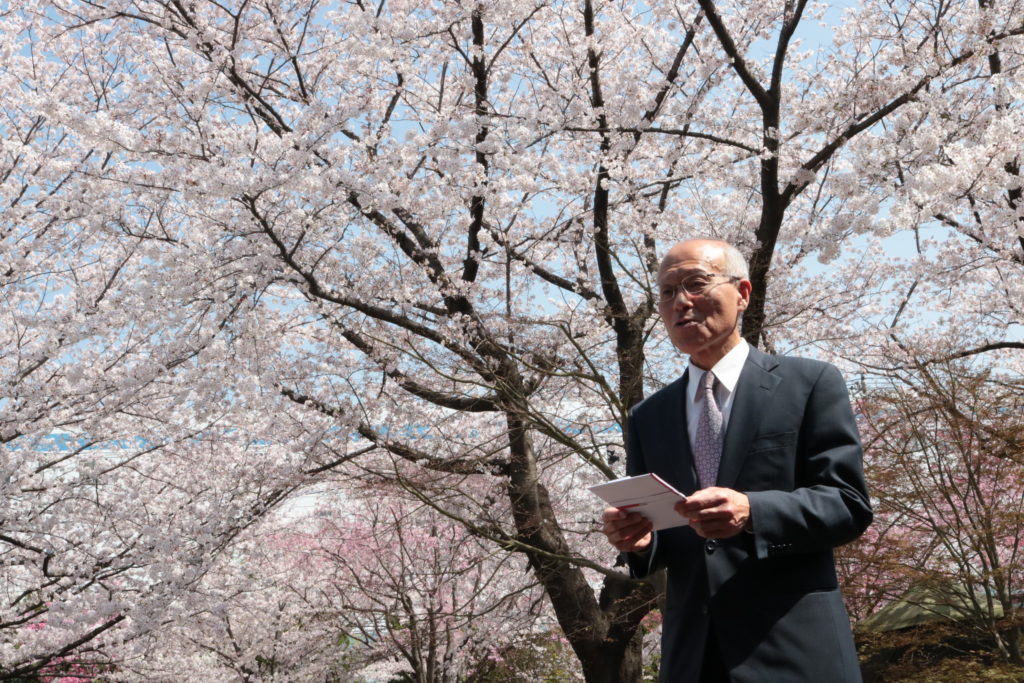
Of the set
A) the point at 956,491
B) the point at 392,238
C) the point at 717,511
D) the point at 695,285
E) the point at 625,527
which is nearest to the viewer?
the point at 717,511

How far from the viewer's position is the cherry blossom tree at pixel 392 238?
6992 millimetres

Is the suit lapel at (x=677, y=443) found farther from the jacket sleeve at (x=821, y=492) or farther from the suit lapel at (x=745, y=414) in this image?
the jacket sleeve at (x=821, y=492)

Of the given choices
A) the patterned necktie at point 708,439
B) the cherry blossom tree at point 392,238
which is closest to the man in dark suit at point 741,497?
the patterned necktie at point 708,439

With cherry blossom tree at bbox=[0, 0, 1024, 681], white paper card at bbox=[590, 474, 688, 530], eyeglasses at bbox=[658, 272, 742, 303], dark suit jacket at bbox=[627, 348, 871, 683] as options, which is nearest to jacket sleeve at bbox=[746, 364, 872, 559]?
dark suit jacket at bbox=[627, 348, 871, 683]

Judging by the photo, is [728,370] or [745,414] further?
[728,370]

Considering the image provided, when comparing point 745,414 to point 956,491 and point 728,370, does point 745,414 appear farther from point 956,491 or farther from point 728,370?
point 956,491

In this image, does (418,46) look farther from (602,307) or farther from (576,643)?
(576,643)

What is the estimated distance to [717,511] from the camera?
1595 millimetres

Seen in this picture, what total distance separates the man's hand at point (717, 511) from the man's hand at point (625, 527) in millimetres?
182

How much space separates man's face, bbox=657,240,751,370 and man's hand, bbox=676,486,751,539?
1.29 feet

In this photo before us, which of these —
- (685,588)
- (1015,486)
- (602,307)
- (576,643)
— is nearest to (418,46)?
(602,307)

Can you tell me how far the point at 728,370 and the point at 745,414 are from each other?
139mm

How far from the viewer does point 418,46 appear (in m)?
7.96

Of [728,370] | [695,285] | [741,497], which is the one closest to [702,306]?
[695,285]
